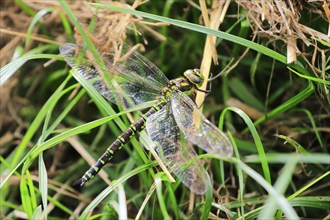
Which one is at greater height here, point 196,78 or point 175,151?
point 196,78

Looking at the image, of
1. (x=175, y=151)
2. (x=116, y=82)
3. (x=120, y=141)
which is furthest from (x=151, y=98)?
(x=175, y=151)

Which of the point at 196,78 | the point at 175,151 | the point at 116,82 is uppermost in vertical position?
the point at 116,82

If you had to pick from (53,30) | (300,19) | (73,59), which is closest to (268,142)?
(300,19)

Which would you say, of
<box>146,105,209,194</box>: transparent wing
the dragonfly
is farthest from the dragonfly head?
<box>146,105,209,194</box>: transparent wing

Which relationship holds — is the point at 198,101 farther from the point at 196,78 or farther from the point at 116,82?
the point at 116,82

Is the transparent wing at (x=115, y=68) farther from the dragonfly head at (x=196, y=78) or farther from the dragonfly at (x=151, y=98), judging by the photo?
the dragonfly head at (x=196, y=78)

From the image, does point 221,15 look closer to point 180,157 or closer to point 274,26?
point 274,26

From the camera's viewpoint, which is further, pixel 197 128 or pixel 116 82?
pixel 116 82

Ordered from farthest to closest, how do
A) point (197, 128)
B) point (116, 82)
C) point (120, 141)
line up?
1. point (116, 82)
2. point (120, 141)
3. point (197, 128)

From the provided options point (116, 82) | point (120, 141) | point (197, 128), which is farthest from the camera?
point (116, 82)

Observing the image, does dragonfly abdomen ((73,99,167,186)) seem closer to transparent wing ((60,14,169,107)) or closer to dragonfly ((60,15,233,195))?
dragonfly ((60,15,233,195))
